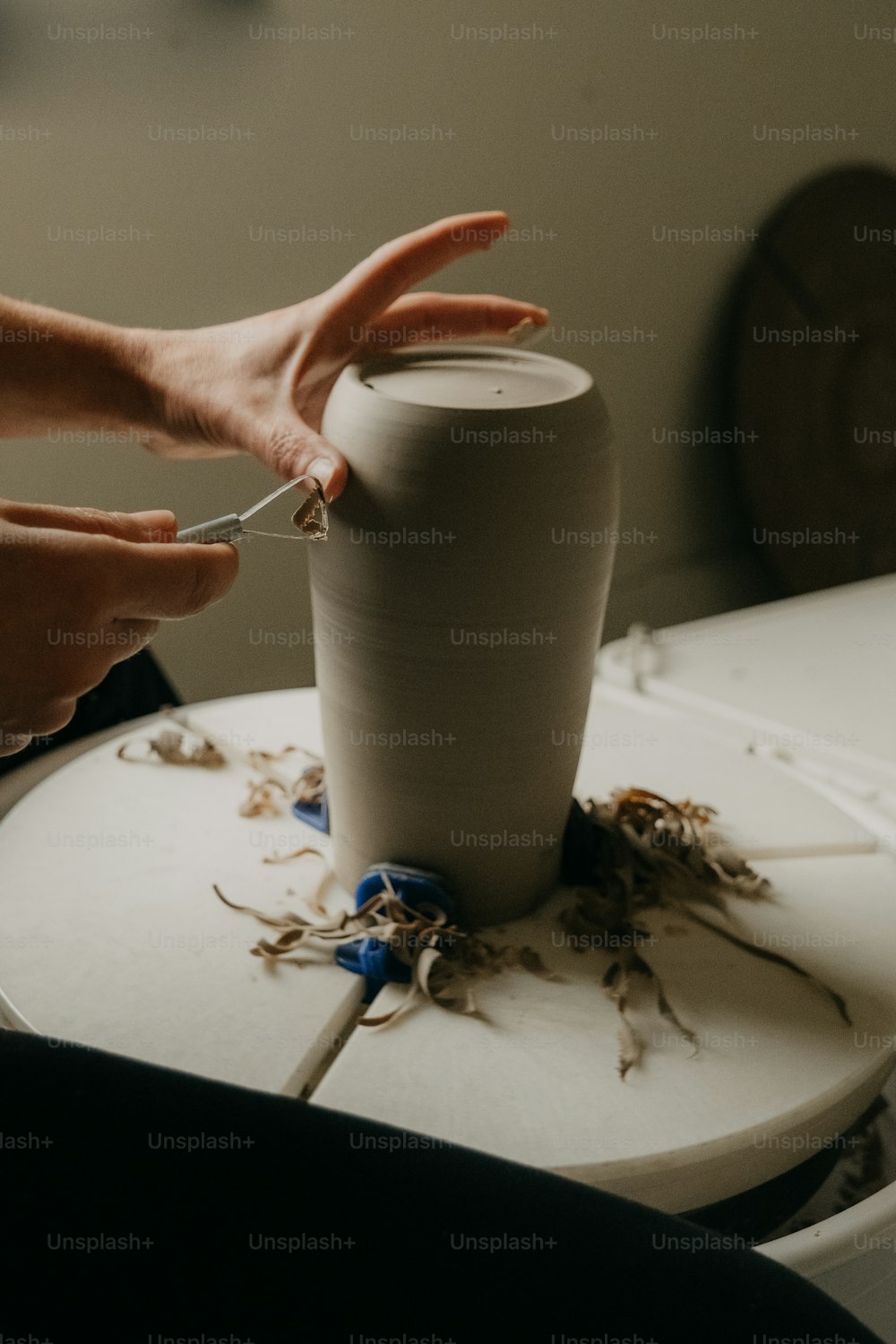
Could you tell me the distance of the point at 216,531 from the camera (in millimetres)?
815

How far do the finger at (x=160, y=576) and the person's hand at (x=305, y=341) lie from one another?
16cm

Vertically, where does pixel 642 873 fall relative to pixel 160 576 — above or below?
below

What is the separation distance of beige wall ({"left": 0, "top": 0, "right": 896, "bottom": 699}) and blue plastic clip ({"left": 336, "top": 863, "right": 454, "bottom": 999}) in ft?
3.86

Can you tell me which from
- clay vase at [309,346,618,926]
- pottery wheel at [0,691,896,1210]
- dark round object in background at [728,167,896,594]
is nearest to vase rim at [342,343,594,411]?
clay vase at [309,346,618,926]

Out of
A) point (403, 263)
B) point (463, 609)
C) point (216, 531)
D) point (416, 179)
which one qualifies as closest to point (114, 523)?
point (216, 531)

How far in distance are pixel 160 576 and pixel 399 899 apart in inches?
11.9

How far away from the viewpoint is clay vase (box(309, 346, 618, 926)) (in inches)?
31.1

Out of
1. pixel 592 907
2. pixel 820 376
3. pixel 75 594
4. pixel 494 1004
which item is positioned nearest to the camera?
pixel 75 594

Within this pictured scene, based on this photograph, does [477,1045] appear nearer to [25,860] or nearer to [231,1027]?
[231,1027]

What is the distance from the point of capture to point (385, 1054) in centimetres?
77

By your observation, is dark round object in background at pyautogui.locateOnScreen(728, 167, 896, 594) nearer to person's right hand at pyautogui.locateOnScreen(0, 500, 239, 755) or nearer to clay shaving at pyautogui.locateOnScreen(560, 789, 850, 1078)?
clay shaving at pyautogui.locateOnScreen(560, 789, 850, 1078)

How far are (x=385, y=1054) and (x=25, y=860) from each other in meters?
0.37

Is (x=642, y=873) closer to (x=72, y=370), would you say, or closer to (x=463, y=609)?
(x=463, y=609)

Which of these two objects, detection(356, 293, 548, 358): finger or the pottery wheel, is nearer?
the pottery wheel
